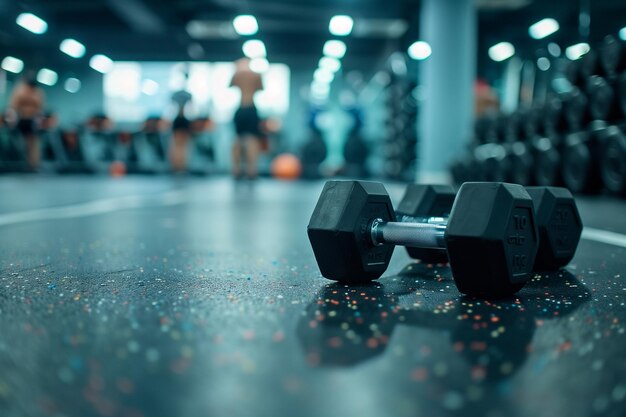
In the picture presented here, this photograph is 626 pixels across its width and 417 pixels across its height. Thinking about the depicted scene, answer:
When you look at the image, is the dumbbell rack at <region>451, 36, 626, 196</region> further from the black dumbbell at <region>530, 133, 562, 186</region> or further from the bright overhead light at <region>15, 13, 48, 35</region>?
the bright overhead light at <region>15, 13, 48, 35</region>

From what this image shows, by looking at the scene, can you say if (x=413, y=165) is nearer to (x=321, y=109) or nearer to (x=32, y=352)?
(x=321, y=109)

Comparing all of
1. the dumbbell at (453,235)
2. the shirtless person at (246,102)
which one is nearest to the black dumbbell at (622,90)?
the dumbbell at (453,235)

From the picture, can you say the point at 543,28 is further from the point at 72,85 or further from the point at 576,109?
the point at 72,85

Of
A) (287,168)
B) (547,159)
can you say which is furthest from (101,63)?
(547,159)

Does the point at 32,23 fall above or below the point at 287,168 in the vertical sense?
above

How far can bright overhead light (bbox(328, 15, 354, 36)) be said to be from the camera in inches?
467

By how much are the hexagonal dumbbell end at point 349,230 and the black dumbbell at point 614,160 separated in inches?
125

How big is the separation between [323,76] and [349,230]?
15132 millimetres

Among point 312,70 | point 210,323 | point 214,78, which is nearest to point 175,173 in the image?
point 214,78

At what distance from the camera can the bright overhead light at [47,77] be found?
1514cm

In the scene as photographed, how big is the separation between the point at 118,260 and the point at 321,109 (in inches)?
373

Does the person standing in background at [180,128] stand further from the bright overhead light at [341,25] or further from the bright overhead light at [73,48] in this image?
the bright overhead light at [73,48]

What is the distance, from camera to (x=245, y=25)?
1199 cm

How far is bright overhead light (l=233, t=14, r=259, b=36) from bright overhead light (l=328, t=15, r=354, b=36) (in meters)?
1.58
